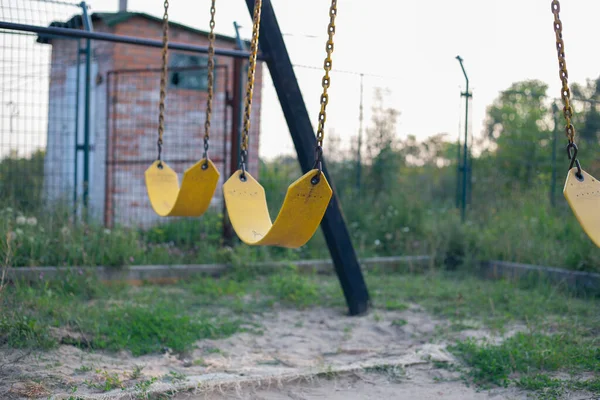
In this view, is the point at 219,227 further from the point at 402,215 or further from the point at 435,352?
the point at 435,352

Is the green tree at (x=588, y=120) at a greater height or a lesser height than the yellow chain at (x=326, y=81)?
greater

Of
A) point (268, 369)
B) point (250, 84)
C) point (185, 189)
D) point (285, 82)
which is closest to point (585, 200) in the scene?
point (250, 84)

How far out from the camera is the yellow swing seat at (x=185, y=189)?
335cm

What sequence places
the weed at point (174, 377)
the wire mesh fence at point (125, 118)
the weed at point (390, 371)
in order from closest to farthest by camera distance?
the weed at point (174, 377)
the weed at point (390, 371)
the wire mesh fence at point (125, 118)

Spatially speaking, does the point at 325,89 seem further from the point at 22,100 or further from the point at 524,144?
the point at 524,144

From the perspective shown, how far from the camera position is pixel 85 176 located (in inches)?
263

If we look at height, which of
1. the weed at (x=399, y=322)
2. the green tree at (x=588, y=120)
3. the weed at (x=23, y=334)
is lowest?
the weed at (x=399, y=322)

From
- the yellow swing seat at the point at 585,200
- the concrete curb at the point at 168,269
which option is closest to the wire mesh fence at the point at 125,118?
the concrete curb at the point at 168,269

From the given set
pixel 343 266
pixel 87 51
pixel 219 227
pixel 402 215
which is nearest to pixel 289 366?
pixel 343 266

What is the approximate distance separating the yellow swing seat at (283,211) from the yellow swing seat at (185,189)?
33 cm

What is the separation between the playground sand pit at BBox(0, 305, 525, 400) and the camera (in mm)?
2805

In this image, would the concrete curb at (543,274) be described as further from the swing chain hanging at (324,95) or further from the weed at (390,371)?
the swing chain hanging at (324,95)

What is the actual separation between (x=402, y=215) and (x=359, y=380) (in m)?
4.68

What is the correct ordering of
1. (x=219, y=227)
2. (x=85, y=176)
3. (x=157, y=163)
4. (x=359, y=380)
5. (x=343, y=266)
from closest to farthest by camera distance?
(x=359, y=380) → (x=157, y=163) → (x=343, y=266) → (x=85, y=176) → (x=219, y=227)
